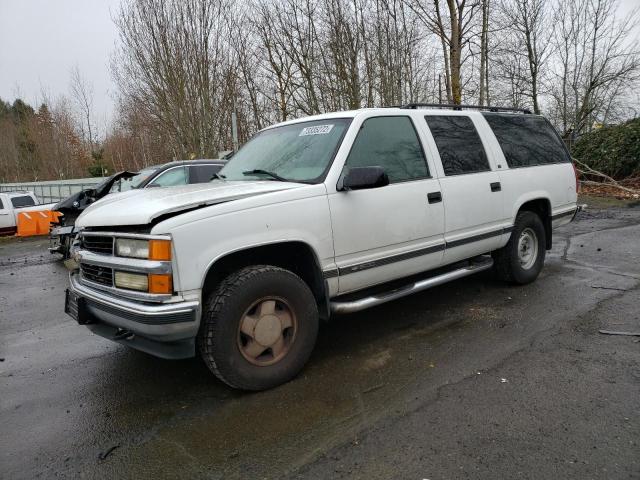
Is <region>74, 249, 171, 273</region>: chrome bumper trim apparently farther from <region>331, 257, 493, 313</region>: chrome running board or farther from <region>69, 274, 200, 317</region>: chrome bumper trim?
<region>331, 257, 493, 313</region>: chrome running board

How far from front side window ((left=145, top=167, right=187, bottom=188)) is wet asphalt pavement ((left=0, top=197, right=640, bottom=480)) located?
4.28m

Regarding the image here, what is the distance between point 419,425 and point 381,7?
56.2 ft

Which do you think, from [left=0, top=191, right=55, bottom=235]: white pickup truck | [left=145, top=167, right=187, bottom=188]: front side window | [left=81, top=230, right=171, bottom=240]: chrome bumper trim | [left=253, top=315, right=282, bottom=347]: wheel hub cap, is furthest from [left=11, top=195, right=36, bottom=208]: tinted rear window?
[left=253, top=315, right=282, bottom=347]: wheel hub cap

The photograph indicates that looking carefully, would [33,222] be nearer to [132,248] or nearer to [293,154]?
[293,154]

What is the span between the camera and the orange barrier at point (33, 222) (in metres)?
14.1

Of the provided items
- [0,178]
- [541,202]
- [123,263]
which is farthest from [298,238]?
[0,178]

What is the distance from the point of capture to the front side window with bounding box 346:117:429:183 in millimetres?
3771

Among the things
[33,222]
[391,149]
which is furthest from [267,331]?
[33,222]

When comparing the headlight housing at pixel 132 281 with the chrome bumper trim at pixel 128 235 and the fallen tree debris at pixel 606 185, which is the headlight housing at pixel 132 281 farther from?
the fallen tree debris at pixel 606 185

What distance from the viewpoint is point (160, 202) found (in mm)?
3074

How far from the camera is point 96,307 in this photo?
3.24 metres

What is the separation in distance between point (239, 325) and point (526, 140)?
4.03m

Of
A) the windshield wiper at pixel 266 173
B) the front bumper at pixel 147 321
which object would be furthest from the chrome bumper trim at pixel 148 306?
the windshield wiper at pixel 266 173

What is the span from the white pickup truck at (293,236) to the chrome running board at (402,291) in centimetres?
2
